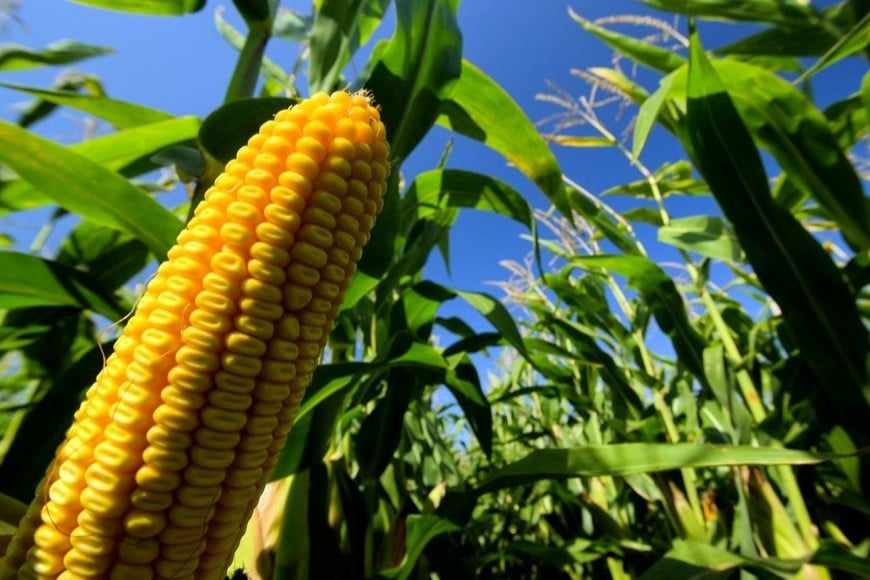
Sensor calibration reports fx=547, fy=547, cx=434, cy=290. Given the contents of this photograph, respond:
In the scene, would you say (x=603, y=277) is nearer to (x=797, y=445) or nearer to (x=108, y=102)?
(x=797, y=445)

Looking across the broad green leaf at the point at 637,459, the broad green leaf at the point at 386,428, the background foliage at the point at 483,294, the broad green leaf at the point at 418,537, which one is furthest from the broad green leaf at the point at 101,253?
the broad green leaf at the point at 637,459

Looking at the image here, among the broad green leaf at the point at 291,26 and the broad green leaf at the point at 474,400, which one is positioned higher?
the broad green leaf at the point at 291,26

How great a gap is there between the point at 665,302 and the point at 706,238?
286 millimetres

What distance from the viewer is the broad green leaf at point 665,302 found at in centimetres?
155

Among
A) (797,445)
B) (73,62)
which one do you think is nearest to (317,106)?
(73,62)

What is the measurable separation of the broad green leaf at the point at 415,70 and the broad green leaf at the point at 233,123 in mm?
206

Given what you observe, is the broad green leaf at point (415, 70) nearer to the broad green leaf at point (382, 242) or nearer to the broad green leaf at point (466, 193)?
the broad green leaf at point (382, 242)

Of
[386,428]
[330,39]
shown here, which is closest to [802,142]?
[330,39]

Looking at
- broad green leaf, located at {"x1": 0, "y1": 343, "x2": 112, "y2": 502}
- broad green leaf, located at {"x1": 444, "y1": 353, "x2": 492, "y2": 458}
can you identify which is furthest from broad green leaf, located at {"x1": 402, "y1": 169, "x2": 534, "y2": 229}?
broad green leaf, located at {"x1": 0, "y1": 343, "x2": 112, "y2": 502}

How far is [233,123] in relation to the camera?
0.93 metres

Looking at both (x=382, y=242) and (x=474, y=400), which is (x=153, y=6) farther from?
(x=474, y=400)

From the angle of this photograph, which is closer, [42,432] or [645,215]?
[42,432]

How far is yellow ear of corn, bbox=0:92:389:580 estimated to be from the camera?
49cm

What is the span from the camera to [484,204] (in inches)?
57.7
